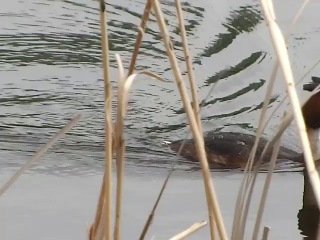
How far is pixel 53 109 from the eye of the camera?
583 centimetres

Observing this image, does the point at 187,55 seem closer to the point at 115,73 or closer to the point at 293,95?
the point at 293,95

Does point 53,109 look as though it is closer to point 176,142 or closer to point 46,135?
point 46,135

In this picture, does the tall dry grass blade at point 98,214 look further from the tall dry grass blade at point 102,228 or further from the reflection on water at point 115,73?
the reflection on water at point 115,73

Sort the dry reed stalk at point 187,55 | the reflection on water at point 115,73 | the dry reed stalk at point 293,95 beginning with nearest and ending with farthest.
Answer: the dry reed stalk at point 293,95, the dry reed stalk at point 187,55, the reflection on water at point 115,73

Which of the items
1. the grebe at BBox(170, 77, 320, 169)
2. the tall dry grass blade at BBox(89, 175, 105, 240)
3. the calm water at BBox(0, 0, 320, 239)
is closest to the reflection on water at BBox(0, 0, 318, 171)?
the calm water at BBox(0, 0, 320, 239)

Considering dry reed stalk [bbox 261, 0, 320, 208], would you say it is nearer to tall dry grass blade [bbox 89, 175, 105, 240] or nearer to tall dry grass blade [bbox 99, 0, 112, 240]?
tall dry grass blade [bbox 99, 0, 112, 240]

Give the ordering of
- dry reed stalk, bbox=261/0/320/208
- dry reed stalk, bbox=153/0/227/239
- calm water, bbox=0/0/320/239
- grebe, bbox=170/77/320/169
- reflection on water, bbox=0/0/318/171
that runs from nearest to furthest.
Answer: dry reed stalk, bbox=261/0/320/208, dry reed stalk, bbox=153/0/227/239, calm water, bbox=0/0/320/239, grebe, bbox=170/77/320/169, reflection on water, bbox=0/0/318/171

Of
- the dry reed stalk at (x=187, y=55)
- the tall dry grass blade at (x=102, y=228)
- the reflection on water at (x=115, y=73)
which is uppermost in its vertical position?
the reflection on water at (x=115, y=73)

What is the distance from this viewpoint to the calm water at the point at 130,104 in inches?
164

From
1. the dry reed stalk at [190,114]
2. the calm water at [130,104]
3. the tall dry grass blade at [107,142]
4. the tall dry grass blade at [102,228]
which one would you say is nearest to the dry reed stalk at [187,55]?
the dry reed stalk at [190,114]

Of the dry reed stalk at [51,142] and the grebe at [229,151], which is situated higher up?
the grebe at [229,151]

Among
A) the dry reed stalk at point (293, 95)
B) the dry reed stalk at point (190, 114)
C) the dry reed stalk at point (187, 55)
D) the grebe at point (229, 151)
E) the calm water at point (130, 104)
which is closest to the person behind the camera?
the dry reed stalk at point (293, 95)

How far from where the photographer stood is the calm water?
13.6ft

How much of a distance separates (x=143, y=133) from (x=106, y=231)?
132 inches
